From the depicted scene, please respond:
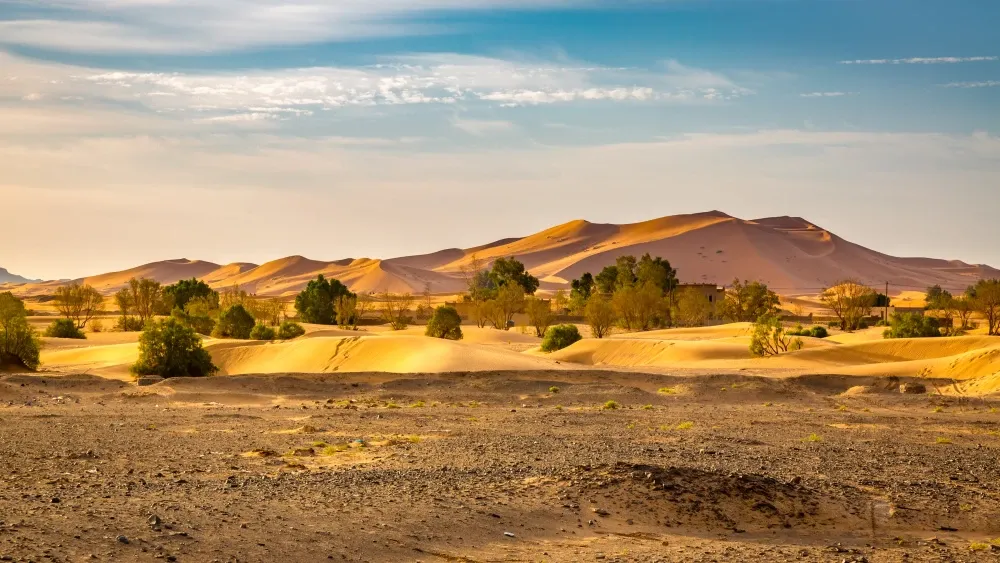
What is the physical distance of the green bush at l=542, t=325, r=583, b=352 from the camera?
61281 mm

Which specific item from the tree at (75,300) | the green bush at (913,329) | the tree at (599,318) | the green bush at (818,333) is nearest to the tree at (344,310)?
the tree at (75,300)

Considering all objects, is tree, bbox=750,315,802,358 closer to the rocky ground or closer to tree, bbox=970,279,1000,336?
tree, bbox=970,279,1000,336

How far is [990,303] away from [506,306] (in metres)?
38.5

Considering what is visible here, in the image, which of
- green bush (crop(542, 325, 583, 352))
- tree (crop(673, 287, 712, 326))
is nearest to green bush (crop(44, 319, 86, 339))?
green bush (crop(542, 325, 583, 352))

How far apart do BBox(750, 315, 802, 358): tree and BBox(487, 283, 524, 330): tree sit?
1434 inches

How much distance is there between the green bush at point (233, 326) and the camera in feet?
223

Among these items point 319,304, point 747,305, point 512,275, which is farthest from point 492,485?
point 512,275

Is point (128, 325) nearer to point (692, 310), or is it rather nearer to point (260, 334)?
point (260, 334)

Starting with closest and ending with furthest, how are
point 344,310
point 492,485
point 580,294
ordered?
point 492,485 < point 344,310 < point 580,294

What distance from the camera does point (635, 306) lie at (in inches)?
3211

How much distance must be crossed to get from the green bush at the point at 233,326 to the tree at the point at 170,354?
24.7m

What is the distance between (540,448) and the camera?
65.1 feet

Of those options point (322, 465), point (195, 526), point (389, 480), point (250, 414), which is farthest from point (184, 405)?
point (195, 526)

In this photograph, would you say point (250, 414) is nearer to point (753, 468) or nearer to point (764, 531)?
point (753, 468)
